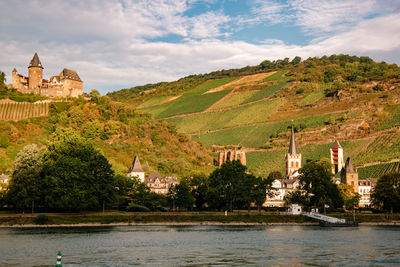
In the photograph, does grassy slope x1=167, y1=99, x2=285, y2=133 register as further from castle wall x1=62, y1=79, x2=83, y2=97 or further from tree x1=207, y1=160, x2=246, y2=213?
tree x1=207, y1=160, x2=246, y2=213

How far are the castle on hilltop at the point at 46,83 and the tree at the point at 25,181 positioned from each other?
199 feet

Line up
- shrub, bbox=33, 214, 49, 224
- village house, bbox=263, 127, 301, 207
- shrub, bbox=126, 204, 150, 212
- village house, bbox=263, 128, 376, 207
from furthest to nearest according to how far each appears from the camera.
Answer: village house, bbox=263, 127, 301, 207
village house, bbox=263, 128, 376, 207
shrub, bbox=126, 204, 150, 212
shrub, bbox=33, 214, 49, 224

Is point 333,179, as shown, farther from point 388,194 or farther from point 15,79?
point 15,79

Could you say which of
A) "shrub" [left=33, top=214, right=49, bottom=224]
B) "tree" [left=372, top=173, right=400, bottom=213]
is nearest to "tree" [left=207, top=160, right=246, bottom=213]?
"tree" [left=372, top=173, right=400, bottom=213]

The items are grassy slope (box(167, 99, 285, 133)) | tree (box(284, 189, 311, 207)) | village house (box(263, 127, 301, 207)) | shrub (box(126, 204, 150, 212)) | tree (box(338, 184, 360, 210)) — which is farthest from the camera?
grassy slope (box(167, 99, 285, 133))

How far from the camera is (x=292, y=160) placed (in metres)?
137

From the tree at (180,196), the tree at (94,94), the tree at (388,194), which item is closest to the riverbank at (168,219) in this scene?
the tree at (388,194)

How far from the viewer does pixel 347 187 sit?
331 feet

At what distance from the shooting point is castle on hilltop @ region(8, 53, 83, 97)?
129000mm

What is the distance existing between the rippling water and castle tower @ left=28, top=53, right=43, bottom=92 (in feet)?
251

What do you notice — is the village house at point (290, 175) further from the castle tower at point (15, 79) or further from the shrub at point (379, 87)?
the castle tower at point (15, 79)

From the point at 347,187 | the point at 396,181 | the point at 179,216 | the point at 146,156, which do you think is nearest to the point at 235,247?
the point at 179,216

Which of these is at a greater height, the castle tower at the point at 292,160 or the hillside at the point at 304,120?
the hillside at the point at 304,120

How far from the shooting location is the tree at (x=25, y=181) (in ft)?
220
